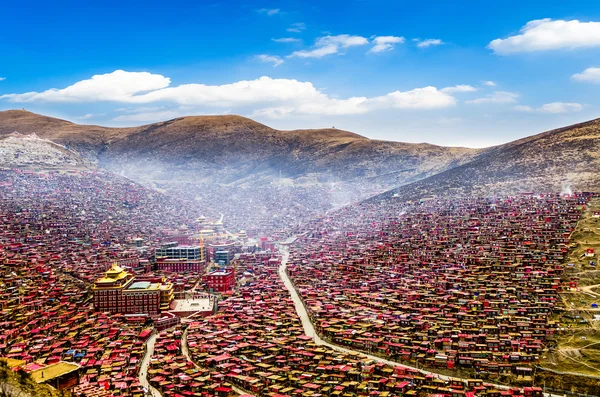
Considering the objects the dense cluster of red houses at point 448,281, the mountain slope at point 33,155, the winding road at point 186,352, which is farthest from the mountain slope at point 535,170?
the mountain slope at point 33,155

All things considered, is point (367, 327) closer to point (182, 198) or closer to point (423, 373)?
point (423, 373)

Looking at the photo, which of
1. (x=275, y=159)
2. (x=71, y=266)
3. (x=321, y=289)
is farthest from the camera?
(x=275, y=159)

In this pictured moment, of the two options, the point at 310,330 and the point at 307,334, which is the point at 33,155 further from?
the point at 307,334

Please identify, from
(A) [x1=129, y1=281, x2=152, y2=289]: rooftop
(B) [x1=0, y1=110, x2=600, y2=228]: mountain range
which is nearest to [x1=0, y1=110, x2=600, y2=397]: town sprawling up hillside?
(A) [x1=129, y1=281, x2=152, y2=289]: rooftop

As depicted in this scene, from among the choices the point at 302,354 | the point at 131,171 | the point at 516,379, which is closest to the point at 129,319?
the point at 302,354

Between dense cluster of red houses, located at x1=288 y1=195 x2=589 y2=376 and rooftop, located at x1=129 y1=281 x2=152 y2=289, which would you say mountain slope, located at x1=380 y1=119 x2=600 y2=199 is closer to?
dense cluster of red houses, located at x1=288 y1=195 x2=589 y2=376

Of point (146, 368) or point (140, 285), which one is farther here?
point (140, 285)

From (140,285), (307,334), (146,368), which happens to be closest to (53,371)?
(146,368)
